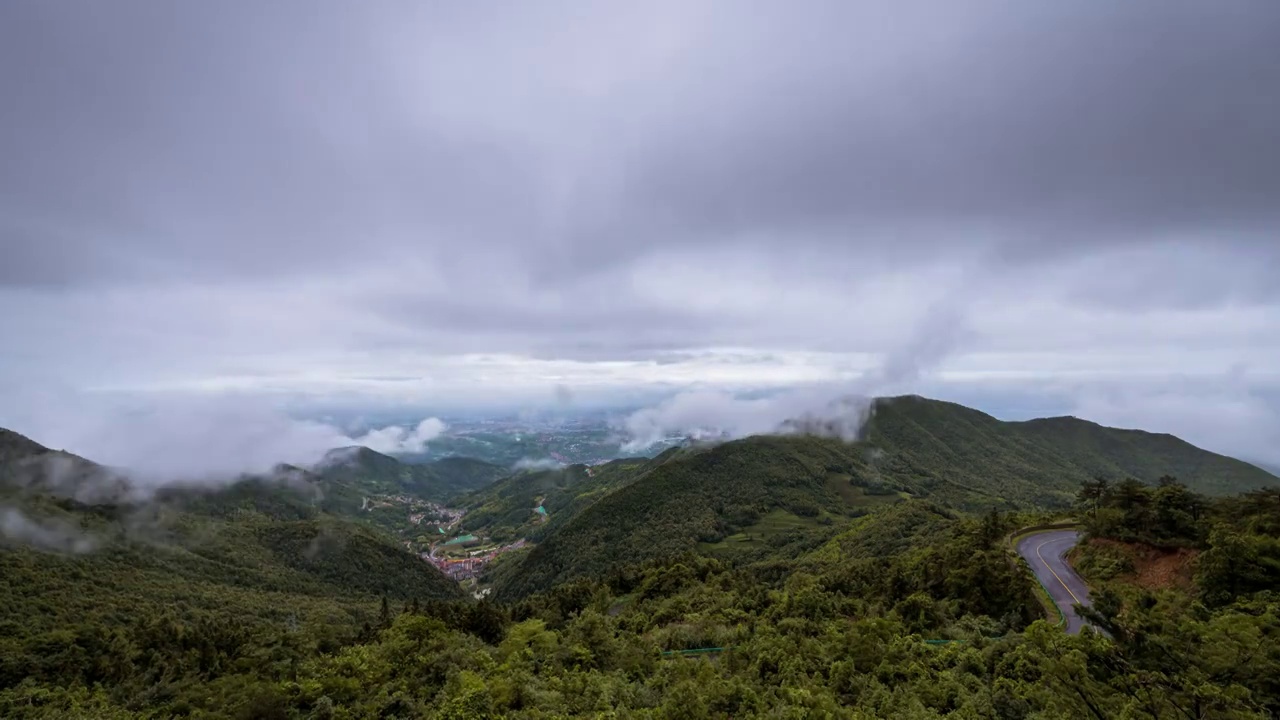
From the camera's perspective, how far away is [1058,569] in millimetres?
40469

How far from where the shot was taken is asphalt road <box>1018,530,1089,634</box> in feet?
109

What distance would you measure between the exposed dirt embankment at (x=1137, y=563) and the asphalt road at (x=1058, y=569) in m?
1.35

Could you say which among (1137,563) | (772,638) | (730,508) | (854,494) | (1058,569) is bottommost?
(730,508)

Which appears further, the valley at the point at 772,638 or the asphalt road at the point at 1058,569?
the asphalt road at the point at 1058,569

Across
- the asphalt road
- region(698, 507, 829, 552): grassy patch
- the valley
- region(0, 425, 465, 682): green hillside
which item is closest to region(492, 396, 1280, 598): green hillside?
region(698, 507, 829, 552): grassy patch

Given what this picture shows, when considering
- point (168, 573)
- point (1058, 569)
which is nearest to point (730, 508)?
point (1058, 569)

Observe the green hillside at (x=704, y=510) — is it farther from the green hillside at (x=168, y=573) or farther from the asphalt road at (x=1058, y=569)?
the asphalt road at (x=1058, y=569)

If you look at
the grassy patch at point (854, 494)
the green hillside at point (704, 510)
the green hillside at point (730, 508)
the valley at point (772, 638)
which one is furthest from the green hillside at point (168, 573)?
the grassy patch at point (854, 494)

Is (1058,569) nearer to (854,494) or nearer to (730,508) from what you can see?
(730,508)


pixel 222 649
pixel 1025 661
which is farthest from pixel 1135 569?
pixel 222 649

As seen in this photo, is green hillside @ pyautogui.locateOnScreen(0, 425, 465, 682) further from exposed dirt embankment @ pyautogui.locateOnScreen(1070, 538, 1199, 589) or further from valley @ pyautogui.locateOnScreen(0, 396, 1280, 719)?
exposed dirt embankment @ pyautogui.locateOnScreen(1070, 538, 1199, 589)

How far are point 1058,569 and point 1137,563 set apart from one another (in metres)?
5.21

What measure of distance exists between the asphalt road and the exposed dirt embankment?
1.35 meters

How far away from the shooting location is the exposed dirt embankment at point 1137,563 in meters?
32.7
